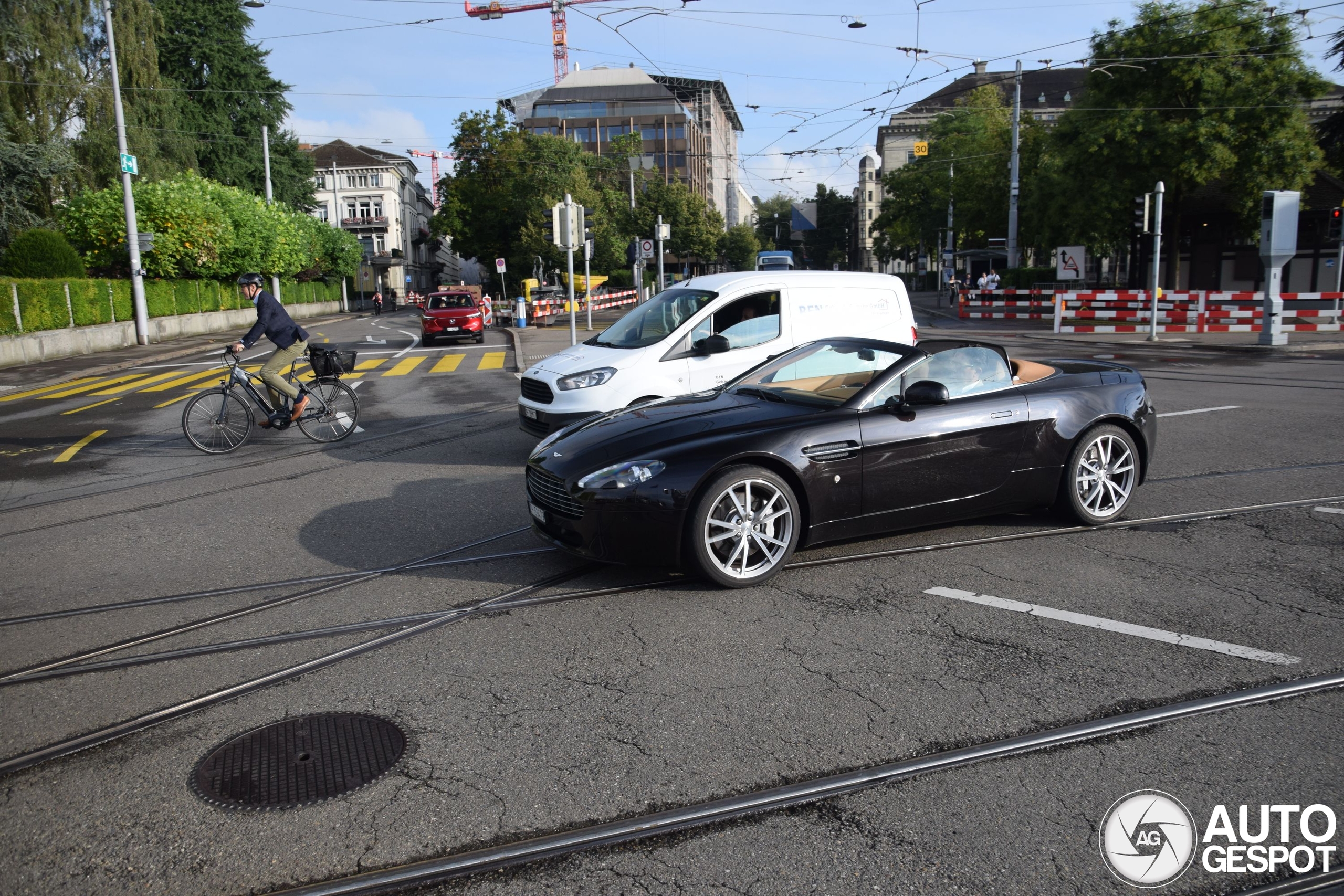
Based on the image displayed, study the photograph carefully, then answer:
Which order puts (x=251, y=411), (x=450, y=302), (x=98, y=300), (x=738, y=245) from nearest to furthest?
(x=251, y=411), (x=98, y=300), (x=450, y=302), (x=738, y=245)

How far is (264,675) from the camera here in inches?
169

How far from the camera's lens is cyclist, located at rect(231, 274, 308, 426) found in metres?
10.5

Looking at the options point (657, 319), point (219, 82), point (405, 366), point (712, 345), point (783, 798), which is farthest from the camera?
point (219, 82)

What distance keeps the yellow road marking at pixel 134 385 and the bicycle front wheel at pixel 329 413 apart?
8.29 meters

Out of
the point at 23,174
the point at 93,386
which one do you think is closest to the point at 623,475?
the point at 93,386

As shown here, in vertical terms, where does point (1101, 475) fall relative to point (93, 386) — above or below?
above

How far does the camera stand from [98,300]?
89.9 ft

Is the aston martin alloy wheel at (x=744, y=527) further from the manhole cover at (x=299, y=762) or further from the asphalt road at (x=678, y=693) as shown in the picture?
the manhole cover at (x=299, y=762)

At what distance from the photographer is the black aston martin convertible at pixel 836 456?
5.20 metres

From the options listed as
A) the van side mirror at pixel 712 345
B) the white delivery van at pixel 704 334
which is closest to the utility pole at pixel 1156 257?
the white delivery van at pixel 704 334

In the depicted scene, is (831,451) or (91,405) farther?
(91,405)


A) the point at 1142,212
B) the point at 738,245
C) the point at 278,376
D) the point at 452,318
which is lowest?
the point at 278,376

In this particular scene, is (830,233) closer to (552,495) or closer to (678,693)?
(552,495)

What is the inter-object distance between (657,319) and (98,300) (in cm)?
2413
